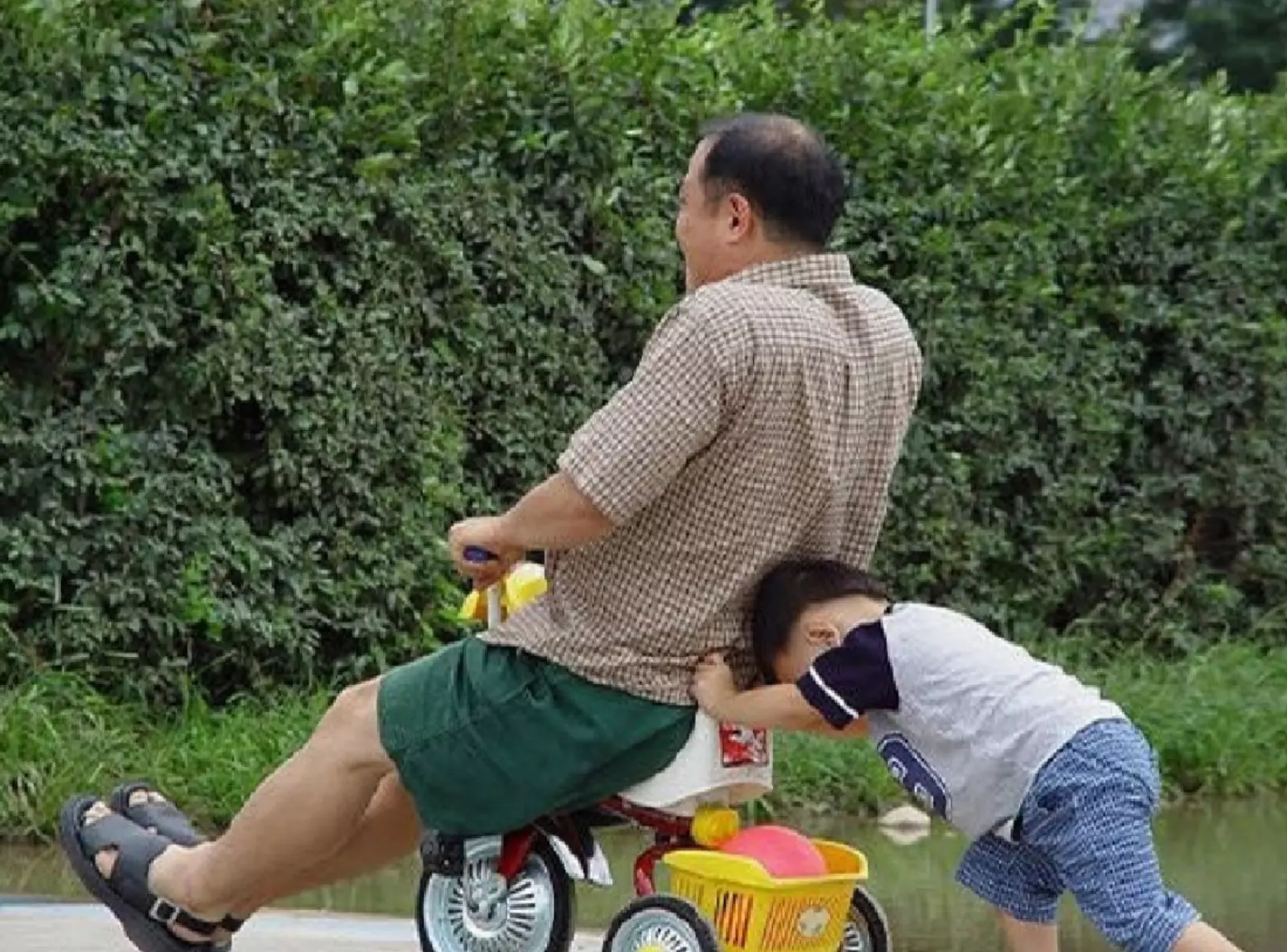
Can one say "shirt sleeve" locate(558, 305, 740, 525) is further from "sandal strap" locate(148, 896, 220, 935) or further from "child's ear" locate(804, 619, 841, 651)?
"sandal strap" locate(148, 896, 220, 935)

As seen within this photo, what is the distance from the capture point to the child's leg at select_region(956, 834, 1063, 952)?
5277 mm

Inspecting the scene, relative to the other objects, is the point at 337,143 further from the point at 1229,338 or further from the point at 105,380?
the point at 1229,338

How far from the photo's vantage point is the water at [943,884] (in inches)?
Answer: 294

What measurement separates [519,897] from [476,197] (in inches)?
170

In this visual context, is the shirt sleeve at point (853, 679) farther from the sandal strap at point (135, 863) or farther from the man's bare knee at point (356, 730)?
the sandal strap at point (135, 863)

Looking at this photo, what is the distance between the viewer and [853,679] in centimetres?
503

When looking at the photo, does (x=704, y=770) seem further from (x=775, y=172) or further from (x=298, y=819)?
(x=775, y=172)

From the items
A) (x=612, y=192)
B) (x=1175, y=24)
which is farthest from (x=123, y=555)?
(x=1175, y=24)

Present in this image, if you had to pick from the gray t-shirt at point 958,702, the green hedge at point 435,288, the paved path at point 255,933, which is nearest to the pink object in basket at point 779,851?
the gray t-shirt at point 958,702

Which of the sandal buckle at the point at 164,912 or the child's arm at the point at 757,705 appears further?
the sandal buckle at the point at 164,912

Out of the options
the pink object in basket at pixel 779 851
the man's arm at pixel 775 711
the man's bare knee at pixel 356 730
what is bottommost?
the pink object in basket at pixel 779 851

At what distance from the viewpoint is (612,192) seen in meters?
9.73

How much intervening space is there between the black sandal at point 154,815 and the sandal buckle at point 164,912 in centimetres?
14

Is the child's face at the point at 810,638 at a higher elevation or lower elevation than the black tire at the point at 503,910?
higher
